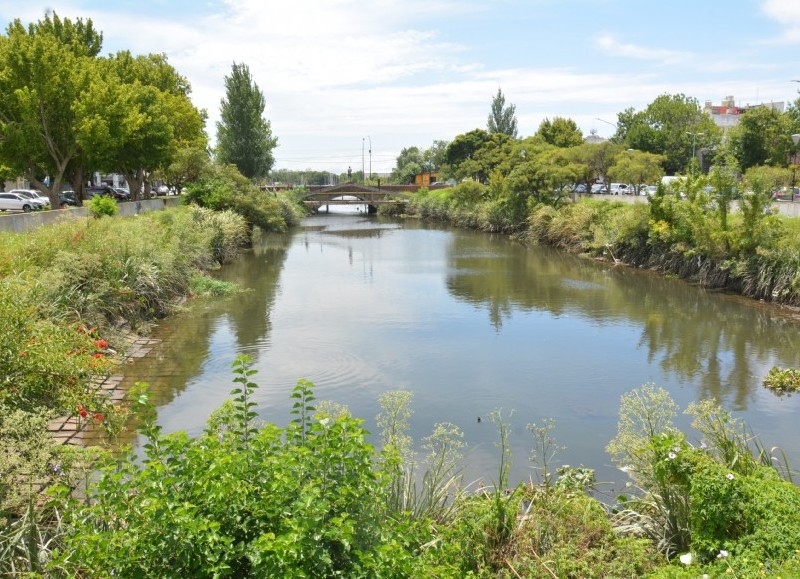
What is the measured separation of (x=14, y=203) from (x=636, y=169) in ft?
130

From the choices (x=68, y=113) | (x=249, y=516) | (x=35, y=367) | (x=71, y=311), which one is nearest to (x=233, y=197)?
(x=68, y=113)

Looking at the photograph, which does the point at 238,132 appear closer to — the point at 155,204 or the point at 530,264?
the point at 155,204

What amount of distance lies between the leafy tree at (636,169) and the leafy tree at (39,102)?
104 ft

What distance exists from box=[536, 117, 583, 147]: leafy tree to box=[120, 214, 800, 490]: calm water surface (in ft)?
135

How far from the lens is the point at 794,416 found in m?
13.1

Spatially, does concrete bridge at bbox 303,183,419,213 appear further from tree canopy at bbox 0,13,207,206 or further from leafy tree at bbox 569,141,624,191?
tree canopy at bbox 0,13,207,206

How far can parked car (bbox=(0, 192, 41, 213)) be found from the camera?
43.7 m

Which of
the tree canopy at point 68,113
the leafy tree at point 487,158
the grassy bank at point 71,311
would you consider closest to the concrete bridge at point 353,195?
the leafy tree at point 487,158

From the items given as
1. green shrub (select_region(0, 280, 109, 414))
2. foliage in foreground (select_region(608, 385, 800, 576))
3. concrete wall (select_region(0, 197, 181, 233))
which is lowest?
foliage in foreground (select_region(608, 385, 800, 576))

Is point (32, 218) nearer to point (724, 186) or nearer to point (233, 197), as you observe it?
point (233, 197)

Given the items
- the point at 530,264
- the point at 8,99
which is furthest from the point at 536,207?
the point at 8,99

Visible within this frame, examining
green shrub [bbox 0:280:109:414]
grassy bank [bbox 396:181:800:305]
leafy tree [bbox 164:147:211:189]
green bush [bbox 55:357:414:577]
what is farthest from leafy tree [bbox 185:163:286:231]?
green bush [bbox 55:357:414:577]

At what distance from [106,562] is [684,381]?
13.4m

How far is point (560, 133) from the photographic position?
2820 inches
